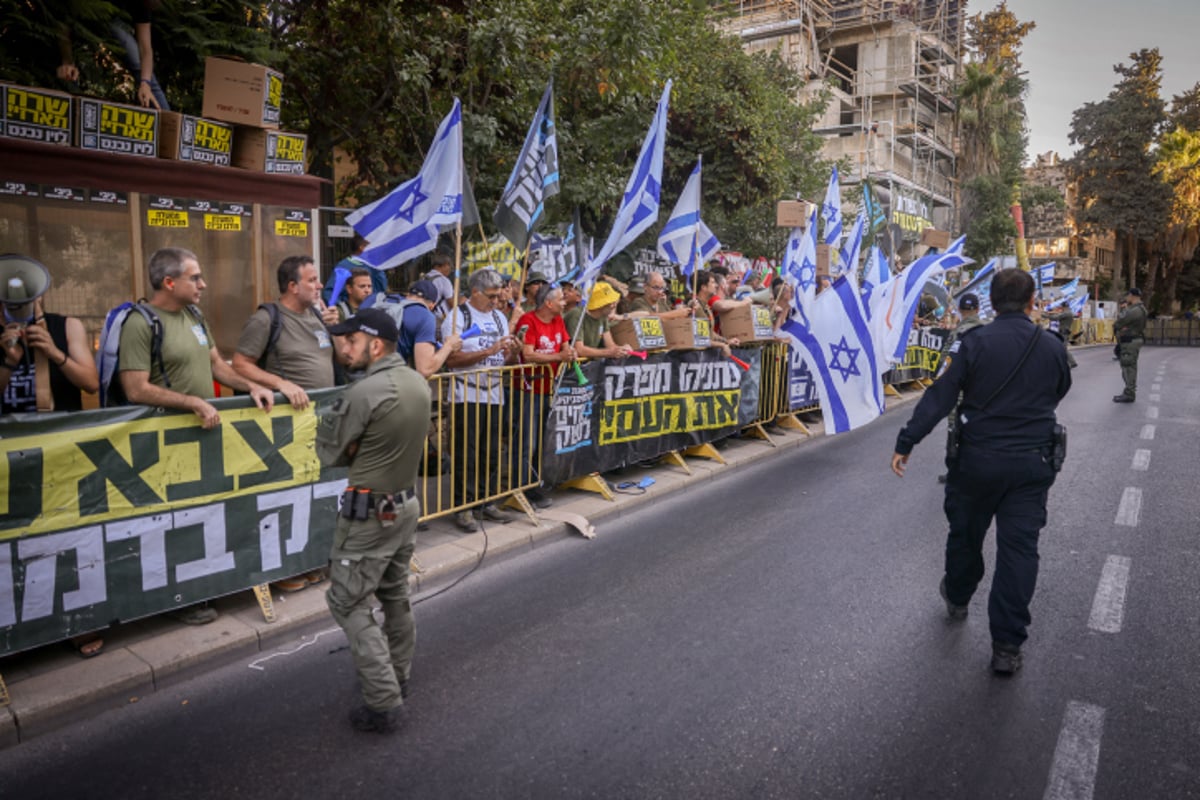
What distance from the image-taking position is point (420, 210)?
255 inches

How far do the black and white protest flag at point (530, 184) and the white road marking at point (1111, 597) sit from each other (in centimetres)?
493

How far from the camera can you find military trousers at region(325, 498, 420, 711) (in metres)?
3.62

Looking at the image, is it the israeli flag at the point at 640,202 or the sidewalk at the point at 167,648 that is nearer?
the sidewalk at the point at 167,648

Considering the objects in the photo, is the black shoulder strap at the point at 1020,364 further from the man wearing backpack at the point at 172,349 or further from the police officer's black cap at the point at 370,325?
the man wearing backpack at the point at 172,349

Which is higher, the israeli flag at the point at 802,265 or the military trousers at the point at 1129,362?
the israeli flag at the point at 802,265

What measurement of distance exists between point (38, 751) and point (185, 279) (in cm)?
237

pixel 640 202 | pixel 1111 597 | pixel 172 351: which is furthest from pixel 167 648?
pixel 1111 597

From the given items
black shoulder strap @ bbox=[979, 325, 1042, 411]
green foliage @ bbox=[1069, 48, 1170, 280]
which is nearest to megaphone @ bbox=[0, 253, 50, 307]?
black shoulder strap @ bbox=[979, 325, 1042, 411]

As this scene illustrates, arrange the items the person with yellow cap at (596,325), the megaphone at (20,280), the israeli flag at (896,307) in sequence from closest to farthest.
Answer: the megaphone at (20,280)
the person with yellow cap at (596,325)
the israeli flag at (896,307)

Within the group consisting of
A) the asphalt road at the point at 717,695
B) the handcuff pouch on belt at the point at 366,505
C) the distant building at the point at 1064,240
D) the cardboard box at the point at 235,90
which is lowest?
the asphalt road at the point at 717,695

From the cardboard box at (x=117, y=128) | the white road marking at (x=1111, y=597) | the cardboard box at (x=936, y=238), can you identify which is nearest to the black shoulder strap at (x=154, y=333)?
the cardboard box at (x=117, y=128)

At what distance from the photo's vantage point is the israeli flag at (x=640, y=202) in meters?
7.56

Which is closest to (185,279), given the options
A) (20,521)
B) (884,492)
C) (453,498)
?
(20,521)

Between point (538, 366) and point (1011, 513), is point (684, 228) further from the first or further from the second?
point (1011, 513)
